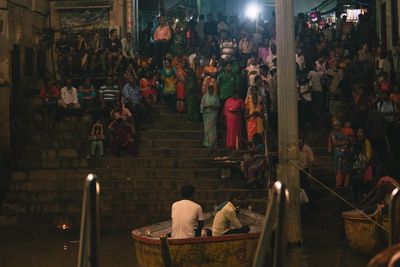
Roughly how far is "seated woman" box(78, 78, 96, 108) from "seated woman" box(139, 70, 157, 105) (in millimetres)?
1353

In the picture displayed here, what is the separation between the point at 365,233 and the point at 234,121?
7406mm

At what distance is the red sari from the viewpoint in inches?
792

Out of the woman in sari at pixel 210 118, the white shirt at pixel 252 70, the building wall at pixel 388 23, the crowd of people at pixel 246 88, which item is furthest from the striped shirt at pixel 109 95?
the building wall at pixel 388 23

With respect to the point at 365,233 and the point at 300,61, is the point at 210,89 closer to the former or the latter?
the point at 300,61

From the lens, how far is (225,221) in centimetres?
1171

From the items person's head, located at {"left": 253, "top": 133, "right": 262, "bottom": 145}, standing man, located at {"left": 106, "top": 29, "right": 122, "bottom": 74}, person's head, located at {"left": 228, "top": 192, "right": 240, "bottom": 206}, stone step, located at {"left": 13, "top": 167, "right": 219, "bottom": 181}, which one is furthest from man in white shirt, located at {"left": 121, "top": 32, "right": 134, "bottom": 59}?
person's head, located at {"left": 228, "top": 192, "right": 240, "bottom": 206}

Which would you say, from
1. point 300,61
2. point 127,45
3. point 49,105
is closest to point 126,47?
point 127,45

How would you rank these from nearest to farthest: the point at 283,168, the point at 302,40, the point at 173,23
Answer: the point at 283,168 < the point at 302,40 < the point at 173,23

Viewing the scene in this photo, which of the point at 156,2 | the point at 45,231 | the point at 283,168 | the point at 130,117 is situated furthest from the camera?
the point at 156,2

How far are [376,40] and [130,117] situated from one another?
868 cm

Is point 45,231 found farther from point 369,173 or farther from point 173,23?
point 173,23

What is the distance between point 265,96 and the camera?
2036cm

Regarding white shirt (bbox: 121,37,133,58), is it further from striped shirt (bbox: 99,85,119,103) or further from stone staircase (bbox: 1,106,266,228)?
stone staircase (bbox: 1,106,266,228)

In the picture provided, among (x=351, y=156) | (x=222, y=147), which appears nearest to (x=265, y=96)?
(x=222, y=147)
